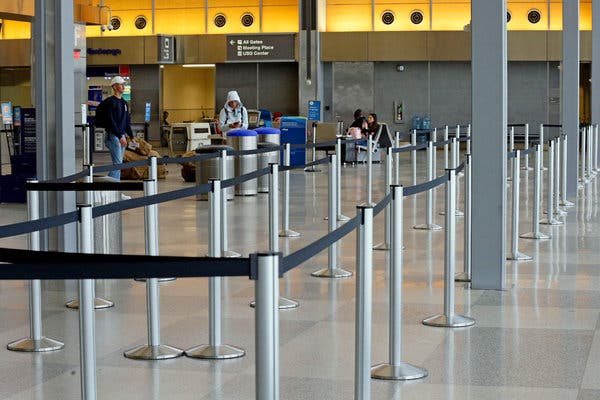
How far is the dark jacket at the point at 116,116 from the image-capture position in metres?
19.0

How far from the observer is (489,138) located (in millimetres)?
10281

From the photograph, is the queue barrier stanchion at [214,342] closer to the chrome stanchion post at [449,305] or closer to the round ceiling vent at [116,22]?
the chrome stanchion post at [449,305]

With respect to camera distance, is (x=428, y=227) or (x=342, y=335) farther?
(x=428, y=227)

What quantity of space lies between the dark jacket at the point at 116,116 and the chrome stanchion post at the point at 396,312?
489 inches

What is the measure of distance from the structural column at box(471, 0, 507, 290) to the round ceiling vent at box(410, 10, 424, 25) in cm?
3129

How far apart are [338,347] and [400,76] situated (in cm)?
3416

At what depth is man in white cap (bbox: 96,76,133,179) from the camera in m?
19.0

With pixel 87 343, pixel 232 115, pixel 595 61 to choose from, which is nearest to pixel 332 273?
pixel 87 343

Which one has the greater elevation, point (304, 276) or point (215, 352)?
point (304, 276)

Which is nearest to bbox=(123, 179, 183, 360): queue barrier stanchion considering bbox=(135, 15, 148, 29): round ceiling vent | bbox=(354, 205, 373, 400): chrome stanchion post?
bbox=(354, 205, 373, 400): chrome stanchion post

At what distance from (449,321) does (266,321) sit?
4.70 metres

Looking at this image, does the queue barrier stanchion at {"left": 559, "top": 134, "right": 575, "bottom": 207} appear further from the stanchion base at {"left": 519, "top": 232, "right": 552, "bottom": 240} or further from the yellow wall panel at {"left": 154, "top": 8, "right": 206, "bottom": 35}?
the yellow wall panel at {"left": 154, "top": 8, "right": 206, "bottom": 35}

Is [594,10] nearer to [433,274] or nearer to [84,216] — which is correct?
[433,274]

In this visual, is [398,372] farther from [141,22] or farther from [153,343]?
[141,22]
